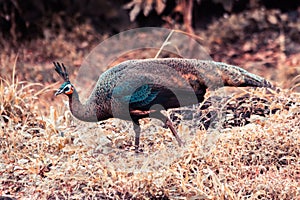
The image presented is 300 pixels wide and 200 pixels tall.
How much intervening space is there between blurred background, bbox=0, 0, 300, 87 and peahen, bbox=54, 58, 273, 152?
4.16 meters

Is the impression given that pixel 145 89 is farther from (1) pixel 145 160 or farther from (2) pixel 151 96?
(1) pixel 145 160

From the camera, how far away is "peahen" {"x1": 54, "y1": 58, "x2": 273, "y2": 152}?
4539 millimetres

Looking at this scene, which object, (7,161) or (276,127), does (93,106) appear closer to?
(7,161)

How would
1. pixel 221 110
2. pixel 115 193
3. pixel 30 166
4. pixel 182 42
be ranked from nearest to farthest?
pixel 115 193 < pixel 30 166 < pixel 221 110 < pixel 182 42

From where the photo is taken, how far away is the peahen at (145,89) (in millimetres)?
4539

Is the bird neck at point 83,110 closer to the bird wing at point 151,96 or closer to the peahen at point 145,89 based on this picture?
the peahen at point 145,89

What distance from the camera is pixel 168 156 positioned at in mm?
4848

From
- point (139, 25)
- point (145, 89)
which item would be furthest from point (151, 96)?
point (139, 25)

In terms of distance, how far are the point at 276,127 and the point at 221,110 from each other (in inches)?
24.1

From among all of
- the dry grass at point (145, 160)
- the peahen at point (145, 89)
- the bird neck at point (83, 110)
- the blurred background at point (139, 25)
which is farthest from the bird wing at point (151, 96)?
the blurred background at point (139, 25)

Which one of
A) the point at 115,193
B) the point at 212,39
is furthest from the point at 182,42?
the point at 115,193

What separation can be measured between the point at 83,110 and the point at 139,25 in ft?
18.0

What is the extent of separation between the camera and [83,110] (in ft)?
15.3

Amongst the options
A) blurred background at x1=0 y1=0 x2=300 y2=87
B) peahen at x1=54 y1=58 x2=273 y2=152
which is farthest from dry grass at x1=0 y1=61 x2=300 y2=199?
blurred background at x1=0 y1=0 x2=300 y2=87
